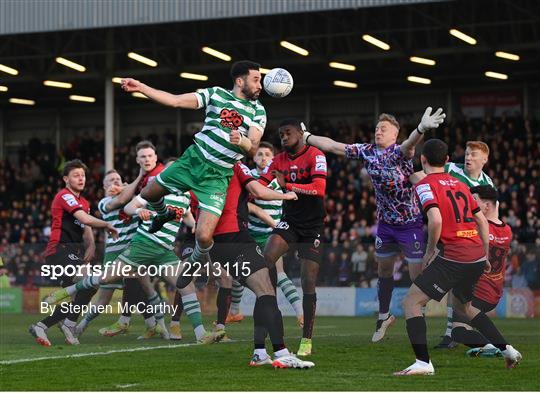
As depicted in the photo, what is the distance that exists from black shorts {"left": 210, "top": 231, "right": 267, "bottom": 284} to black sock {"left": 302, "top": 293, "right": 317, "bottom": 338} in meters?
0.90

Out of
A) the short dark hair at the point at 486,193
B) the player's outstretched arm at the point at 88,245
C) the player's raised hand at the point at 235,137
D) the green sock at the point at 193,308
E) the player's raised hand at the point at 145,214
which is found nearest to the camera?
the player's raised hand at the point at 235,137

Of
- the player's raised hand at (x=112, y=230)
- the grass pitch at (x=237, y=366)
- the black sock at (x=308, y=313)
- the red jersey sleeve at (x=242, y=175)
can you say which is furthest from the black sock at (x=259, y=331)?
the player's raised hand at (x=112, y=230)

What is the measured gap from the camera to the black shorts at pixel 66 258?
1541cm

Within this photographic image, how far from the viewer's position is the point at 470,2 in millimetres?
29453

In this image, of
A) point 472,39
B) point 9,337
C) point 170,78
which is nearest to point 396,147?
point 9,337

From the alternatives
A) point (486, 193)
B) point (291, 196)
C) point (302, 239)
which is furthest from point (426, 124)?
point (302, 239)

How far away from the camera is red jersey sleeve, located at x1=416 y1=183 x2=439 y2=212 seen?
10.3m

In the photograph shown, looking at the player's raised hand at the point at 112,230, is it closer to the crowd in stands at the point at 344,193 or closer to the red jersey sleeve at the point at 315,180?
the crowd in stands at the point at 344,193

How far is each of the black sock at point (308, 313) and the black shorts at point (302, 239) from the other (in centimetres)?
41

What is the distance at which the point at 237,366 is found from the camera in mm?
10945

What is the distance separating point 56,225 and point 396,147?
196 inches

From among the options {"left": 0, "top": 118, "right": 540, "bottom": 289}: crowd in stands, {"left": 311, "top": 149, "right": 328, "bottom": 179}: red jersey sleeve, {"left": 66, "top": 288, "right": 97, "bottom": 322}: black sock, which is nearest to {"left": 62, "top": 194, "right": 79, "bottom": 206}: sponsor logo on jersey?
{"left": 66, "top": 288, "right": 97, "bottom": 322}: black sock

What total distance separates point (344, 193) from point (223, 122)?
2127 cm

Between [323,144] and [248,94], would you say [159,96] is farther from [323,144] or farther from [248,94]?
[323,144]
